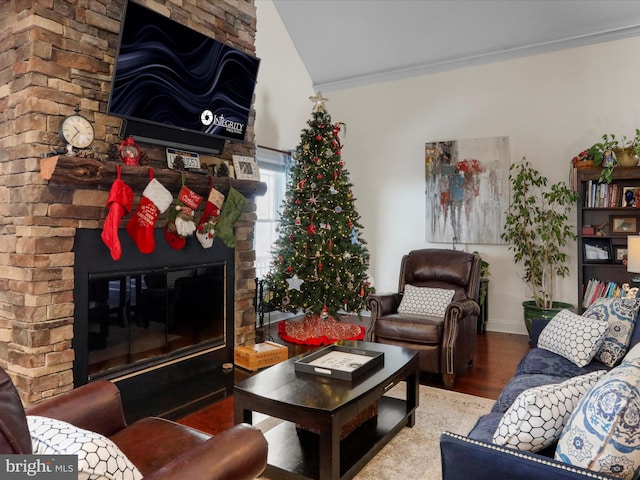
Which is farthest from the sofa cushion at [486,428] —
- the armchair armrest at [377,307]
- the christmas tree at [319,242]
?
the christmas tree at [319,242]

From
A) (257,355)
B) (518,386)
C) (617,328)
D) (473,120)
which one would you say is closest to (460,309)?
(617,328)

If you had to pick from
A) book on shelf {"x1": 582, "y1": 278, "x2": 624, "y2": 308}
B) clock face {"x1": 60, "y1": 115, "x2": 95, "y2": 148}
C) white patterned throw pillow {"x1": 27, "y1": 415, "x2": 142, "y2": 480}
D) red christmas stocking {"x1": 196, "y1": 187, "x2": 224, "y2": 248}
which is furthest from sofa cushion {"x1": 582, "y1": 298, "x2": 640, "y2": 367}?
clock face {"x1": 60, "y1": 115, "x2": 95, "y2": 148}

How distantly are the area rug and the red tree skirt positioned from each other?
5.01 feet

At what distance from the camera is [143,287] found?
332 cm

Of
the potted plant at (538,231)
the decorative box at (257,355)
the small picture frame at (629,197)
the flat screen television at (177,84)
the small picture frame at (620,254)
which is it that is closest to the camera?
the flat screen television at (177,84)

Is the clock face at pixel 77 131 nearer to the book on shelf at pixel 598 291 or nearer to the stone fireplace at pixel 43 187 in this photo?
the stone fireplace at pixel 43 187

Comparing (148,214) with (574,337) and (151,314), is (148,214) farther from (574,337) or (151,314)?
(574,337)

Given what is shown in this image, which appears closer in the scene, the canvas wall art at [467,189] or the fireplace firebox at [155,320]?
the fireplace firebox at [155,320]

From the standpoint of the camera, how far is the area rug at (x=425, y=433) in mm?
2312

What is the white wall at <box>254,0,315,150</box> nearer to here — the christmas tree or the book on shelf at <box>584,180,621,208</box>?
the christmas tree

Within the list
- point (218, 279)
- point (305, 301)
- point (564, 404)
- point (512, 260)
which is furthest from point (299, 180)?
point (564, 404)

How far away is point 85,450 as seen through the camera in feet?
3.80

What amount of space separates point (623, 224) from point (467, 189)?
1.66m

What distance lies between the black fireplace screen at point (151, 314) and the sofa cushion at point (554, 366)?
7.78 ft
